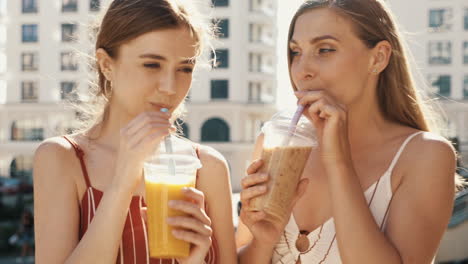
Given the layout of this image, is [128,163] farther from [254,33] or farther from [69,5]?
[69,5]

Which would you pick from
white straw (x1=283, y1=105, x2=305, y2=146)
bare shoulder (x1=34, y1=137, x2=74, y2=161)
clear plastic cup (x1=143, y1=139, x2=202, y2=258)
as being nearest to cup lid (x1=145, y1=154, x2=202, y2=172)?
clear plastic cup (x1=143, y1=139, x2=202, y2=258)

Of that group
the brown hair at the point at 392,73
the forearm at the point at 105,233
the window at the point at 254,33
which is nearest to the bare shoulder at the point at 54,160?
the forearm at the point at 105,233

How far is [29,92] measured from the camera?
38875 mm

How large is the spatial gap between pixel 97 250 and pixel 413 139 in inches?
53.6

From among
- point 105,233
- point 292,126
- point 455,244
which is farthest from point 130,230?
point 455,244

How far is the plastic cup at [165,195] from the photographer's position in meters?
1.95

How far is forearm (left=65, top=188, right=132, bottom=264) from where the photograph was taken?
1.96 metres

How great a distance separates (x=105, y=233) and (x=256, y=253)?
0.68m

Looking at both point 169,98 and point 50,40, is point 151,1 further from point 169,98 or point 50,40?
point 50,40

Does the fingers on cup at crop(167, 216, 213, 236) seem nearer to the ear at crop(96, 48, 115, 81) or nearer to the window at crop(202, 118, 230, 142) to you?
the ear at crop(96, 48, 115, 81)

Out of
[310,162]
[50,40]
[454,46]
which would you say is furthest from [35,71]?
[310,162]

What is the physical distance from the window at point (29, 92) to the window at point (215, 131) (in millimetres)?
12183

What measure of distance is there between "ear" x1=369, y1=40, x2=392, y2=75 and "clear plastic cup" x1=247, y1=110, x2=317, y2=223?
0.47 metres

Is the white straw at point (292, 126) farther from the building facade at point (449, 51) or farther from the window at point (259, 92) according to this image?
the window at point (259, 92)
